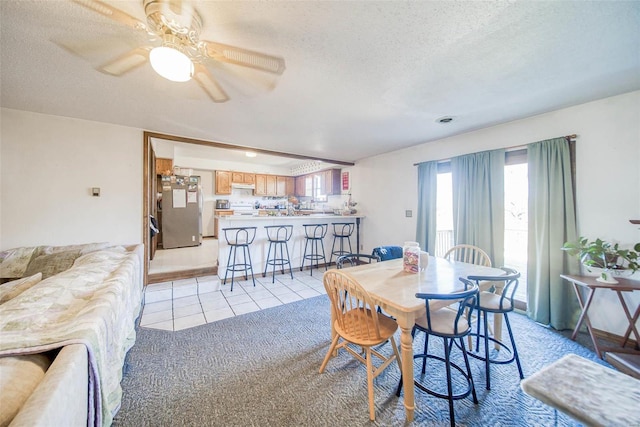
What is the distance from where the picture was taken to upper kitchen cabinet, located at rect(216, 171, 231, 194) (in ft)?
22.9

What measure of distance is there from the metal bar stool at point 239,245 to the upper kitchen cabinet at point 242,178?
12.1 ft

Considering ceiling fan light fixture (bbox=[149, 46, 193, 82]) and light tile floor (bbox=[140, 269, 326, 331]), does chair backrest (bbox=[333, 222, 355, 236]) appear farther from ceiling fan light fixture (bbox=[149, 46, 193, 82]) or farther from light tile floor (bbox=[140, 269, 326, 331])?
ceiling fan light fixture (bbox=[149, 46, 193, 82])

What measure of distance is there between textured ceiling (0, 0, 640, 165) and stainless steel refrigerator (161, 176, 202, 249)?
2.96 metres

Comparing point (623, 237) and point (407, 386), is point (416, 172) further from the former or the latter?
point (407, 386)

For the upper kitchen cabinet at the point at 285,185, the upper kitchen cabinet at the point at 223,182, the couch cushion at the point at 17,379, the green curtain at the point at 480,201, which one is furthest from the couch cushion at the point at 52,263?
the upper kitchen cabinet at the point at 285,185

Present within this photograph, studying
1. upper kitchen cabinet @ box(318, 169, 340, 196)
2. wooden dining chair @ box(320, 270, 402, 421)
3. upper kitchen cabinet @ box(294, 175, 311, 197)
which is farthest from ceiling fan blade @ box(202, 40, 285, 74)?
upper kitchen cabinet @ box(294, 175, 311, 197)

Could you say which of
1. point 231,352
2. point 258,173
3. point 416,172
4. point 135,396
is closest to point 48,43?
point 135,396

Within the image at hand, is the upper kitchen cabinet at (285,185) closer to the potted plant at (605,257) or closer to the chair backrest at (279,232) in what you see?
the chair backrest at (279,232)

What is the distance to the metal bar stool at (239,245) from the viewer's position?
12.4 ft

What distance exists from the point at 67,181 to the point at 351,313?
372cm

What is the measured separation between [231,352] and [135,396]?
669 millimetres

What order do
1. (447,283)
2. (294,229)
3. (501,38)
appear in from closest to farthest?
(501,38), (447,283), (294,229)

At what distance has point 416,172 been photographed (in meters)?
4.05

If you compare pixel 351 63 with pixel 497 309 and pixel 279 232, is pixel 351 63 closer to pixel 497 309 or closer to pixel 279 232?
pixel 497 309
